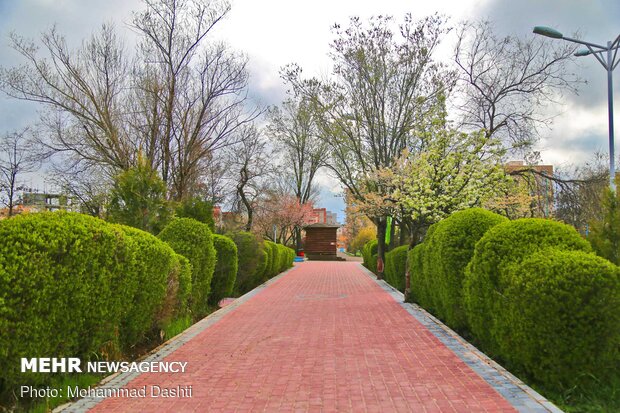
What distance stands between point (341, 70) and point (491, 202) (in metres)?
8.06

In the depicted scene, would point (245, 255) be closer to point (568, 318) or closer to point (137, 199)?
point (137, 199)

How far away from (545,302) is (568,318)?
0.23m

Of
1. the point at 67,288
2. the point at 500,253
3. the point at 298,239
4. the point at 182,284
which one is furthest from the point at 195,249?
the point at 298,239

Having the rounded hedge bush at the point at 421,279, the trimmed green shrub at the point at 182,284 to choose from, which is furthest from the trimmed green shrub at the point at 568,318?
the trimmed green shrub at the point at 182,284

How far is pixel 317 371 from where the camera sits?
5.18 metres

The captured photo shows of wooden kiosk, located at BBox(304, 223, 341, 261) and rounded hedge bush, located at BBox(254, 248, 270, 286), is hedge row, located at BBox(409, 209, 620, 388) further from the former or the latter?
wooden kiosk, located at BBox(304, 223, 341, 261)

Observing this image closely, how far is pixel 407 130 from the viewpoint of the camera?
719 inches

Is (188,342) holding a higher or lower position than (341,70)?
lower

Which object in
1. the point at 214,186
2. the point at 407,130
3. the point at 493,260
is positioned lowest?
the point at 493,260

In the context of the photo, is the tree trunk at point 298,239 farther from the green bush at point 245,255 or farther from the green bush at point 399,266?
the green bush at point 245,255

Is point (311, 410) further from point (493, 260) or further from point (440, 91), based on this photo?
point (440, 91)

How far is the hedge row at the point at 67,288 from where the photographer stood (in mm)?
3658

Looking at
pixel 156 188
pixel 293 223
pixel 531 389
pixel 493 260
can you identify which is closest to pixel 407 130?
pixel 156 188

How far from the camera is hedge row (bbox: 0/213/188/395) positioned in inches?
144
